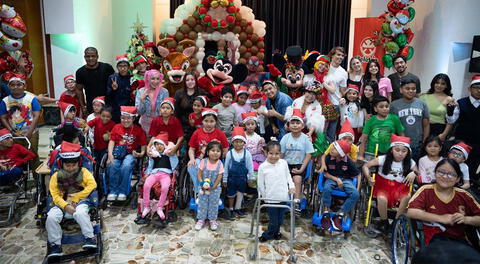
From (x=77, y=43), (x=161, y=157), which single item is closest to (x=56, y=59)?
(x=77, y=43)

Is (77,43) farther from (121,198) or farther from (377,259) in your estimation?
(377,259)

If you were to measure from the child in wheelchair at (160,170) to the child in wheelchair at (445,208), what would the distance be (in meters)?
2.41

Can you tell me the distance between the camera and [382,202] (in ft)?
12.4

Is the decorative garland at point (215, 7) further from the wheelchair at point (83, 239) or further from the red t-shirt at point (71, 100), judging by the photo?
the wheelchair at point (83, 239)

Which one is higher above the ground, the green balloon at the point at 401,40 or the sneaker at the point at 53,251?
the green balloon at the point at 401,40

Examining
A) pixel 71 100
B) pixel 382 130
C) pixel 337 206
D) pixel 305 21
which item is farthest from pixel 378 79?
pixel 305 21

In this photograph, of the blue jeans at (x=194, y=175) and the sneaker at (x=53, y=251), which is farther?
the blue jeans at (x=194, y=175)

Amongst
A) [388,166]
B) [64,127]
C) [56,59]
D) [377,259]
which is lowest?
[377,259]

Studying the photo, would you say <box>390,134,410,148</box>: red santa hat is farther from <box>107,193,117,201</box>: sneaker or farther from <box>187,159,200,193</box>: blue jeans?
<box>107,193,117,201</box>: sneaker

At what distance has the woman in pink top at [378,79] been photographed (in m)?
4.98

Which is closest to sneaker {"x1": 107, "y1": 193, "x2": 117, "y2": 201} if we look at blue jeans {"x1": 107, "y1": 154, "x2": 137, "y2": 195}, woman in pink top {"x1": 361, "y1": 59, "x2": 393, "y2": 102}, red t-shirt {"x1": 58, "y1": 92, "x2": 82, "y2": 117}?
blue jeans {"x1": 107, "y1": 154, "x2": 137, "y2": 195}

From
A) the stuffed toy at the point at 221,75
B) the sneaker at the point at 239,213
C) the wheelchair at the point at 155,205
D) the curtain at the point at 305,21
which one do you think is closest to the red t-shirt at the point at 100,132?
the wheelchair at the point at 155,205

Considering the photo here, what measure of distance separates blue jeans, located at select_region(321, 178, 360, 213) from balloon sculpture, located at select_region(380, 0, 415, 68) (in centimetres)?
392

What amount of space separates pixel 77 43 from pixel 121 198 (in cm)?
529
